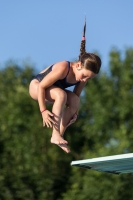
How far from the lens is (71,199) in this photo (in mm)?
18562

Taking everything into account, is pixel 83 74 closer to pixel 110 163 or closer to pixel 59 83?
pixel 59 83

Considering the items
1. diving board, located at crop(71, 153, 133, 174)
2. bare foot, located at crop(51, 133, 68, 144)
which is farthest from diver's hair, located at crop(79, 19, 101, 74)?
diving board, located at crop(71, 153, 133, 174)

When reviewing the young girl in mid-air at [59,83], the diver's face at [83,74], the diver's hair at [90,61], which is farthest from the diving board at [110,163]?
the diver's hair at [90,61]

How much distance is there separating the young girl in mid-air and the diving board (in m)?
0.75

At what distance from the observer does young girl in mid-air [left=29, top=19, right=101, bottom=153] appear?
21.6 feet

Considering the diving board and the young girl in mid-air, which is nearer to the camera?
the young girl in mid-air

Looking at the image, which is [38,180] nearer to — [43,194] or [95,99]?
[43,194]

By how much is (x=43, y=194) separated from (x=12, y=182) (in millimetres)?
1025

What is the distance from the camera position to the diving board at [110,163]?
24.1ft

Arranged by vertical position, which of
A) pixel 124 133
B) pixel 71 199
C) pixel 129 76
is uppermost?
pixel 129 76

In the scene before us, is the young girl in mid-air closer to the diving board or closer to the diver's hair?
the diver's hair

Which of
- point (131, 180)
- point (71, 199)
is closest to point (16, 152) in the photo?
point (71, 199)

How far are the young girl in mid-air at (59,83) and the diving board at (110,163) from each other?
2.45ft

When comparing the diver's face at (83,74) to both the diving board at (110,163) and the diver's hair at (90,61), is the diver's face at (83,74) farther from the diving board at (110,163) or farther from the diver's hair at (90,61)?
the diving board at (110,163)
